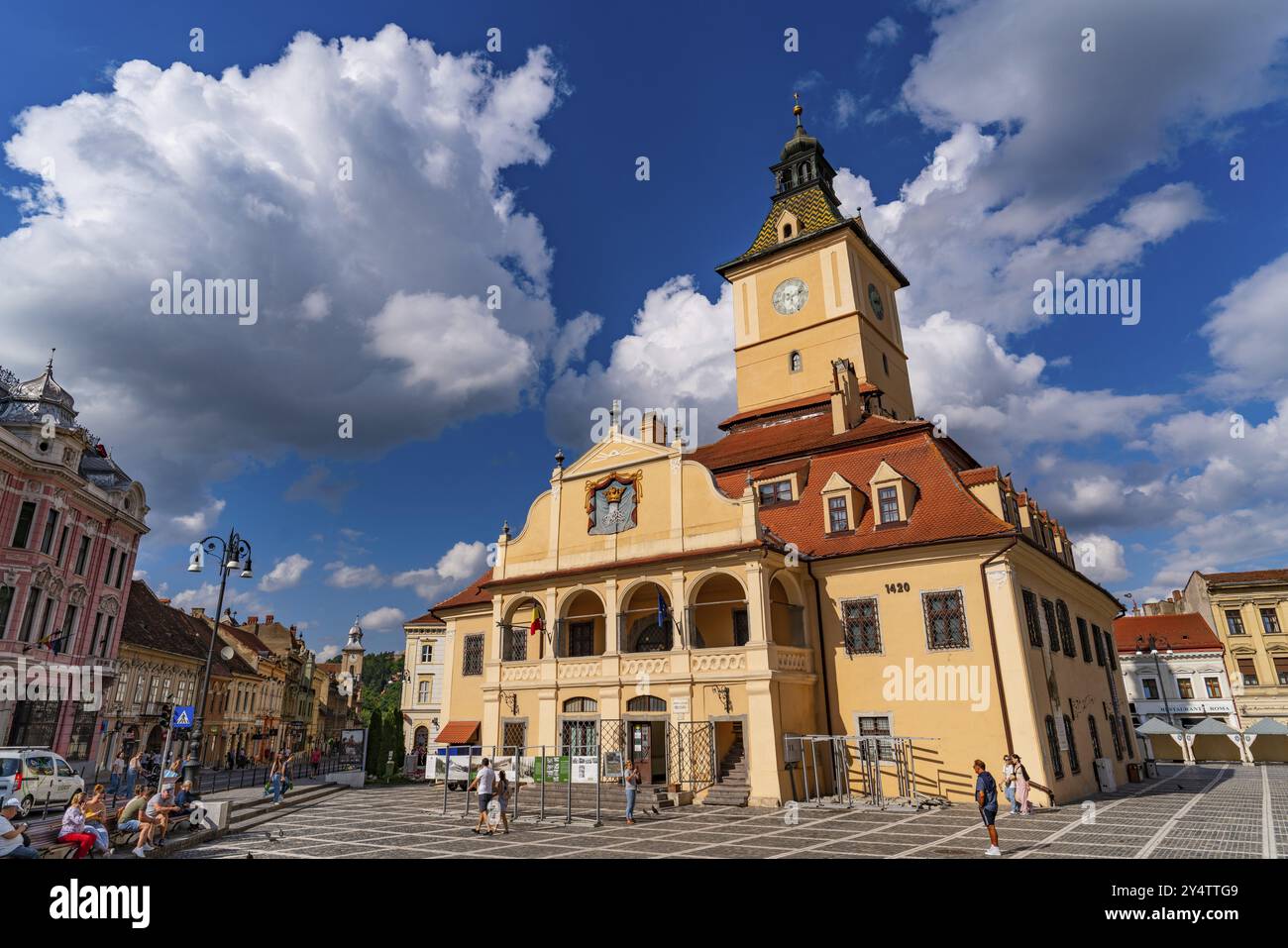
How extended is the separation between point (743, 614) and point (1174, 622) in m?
51.4

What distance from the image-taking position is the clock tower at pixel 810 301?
135 ft

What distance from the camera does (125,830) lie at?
632 inches

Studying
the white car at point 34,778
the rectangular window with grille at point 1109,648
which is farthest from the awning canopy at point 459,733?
the rectangular window with grille at point 1109,648

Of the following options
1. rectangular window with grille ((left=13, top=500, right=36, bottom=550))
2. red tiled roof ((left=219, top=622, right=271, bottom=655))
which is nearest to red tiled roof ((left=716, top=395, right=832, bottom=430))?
rectangular window with grille ((left=13, top=500, right=36, bottom=550))

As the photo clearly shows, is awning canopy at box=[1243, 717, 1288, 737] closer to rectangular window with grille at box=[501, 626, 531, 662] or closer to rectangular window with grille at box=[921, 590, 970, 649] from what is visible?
rectangular window with grille at box=[921, 590, 970, 649]

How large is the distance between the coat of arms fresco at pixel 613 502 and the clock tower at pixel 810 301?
50.8 feet

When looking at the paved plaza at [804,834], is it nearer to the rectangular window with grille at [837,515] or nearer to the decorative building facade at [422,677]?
the rectangular window with grille at [837,515]

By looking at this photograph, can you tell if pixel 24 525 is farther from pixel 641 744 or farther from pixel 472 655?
pixel 641 744

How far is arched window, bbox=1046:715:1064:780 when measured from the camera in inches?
891

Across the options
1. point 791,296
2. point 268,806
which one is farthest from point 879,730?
point 791,296

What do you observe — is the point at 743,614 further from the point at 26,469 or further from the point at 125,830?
the point at 26,469

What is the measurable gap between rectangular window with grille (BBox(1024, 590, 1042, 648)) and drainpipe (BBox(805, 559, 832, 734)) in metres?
6.64
